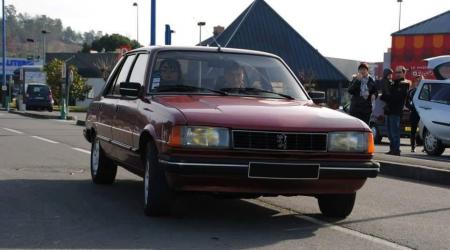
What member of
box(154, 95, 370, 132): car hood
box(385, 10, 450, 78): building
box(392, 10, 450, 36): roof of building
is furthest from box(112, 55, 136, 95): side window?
box(392, 10, 450, 36): roof of building

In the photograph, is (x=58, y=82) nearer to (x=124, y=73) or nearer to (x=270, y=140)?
(x=124, y=73)

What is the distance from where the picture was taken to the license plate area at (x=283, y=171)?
19.4 ft

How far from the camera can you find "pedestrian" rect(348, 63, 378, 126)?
12227 millimetres

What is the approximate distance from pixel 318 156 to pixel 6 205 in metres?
3.25

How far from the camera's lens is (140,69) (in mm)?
7707

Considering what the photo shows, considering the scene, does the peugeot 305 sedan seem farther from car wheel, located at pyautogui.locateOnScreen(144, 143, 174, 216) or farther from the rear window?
the rear window

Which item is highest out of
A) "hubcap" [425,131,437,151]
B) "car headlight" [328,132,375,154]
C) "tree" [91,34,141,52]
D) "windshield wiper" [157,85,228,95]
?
"tree" [91,34,141,52]

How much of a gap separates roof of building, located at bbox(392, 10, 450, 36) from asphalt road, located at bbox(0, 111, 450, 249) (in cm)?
4221

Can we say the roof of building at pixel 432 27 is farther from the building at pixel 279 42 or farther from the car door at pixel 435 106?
the car door at pixel 435 106

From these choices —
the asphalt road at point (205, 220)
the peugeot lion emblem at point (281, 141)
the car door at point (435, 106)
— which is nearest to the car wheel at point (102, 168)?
the asphalt road at point (205, 220)

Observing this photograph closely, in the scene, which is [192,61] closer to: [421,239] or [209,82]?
[209,82]

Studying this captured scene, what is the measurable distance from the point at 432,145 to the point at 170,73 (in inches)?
375

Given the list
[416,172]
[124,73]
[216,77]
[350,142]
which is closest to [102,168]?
[124,73]

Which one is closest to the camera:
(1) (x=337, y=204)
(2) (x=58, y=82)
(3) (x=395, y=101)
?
(1) (x=337, y=204)
